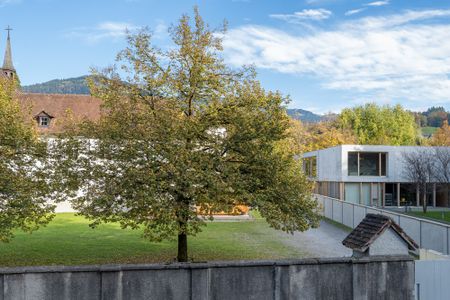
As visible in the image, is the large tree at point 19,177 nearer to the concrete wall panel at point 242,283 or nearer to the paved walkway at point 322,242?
the concrete wall panel at point 242,283

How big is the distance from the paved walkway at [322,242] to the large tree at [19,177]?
11.5 meters

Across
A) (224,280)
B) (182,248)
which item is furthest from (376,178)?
(224,280)

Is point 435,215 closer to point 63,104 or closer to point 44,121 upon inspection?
point 44,121

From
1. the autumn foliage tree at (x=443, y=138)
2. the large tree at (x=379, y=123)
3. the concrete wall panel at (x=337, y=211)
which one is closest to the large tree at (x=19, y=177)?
the concrete wall panel at (x=337, y=211)

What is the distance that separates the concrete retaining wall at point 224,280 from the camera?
346 inches

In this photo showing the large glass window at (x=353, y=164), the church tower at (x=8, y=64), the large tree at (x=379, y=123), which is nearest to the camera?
the large glass window at (x=353, y=164)

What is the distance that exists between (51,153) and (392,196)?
116ft

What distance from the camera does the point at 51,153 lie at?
1609cm

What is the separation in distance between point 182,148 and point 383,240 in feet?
23.1

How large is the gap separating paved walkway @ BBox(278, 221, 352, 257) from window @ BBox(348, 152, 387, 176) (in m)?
15.2

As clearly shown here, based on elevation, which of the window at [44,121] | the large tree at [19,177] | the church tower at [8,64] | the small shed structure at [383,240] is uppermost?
the church tower at [8,64]

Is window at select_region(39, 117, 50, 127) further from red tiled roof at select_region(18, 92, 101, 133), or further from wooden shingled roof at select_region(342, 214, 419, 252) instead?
wooden shingled roof at select_region(342, 214, 419, 252)

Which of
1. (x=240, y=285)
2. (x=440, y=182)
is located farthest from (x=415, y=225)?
(x=440, y=182)

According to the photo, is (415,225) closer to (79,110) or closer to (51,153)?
(51,153)
